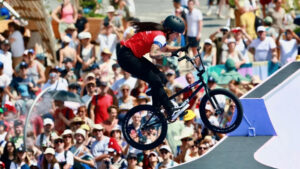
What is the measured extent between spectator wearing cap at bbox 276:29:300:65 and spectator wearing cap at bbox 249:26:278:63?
13.0 inches

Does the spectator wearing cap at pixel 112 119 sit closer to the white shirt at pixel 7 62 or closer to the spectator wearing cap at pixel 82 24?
the white shirt at pixel 7 62

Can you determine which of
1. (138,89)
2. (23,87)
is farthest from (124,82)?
(23,87)

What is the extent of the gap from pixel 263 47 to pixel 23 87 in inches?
223

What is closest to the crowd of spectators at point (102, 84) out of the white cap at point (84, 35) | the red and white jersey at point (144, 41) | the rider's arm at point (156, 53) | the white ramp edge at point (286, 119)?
the white cap at point (84, 35)

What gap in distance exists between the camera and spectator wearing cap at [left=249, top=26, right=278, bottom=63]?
21.2 m

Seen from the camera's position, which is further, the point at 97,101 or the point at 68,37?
the point at 68,37

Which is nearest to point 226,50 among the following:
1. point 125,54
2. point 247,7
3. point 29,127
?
point 247,7

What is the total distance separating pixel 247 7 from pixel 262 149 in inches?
269

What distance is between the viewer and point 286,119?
18312 millimetres

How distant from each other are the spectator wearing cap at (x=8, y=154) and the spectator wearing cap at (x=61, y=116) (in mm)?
1108

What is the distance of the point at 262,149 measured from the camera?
17.0 m

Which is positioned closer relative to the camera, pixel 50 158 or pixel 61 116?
pixel 50 158

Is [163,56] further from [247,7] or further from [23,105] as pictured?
[247,7]

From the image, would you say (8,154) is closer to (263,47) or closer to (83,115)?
(83,115)
